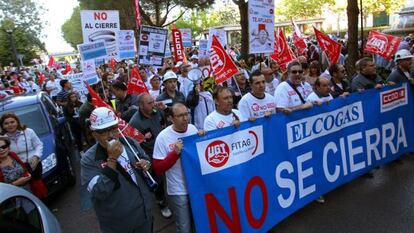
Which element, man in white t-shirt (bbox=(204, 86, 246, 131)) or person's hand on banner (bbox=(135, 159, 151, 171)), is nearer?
person's hand on banner (bbox=(135, 159, 151, 171))

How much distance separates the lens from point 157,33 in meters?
9.65

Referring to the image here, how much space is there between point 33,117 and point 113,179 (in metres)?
4.60

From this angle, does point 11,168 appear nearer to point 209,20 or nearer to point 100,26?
point 100,26

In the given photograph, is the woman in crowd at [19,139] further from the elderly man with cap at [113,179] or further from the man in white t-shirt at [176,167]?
the elderly man with cap at [113,179]

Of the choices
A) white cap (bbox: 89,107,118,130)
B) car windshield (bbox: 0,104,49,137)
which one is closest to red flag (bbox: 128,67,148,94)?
car windshield (bbox: 0,104,49,137)

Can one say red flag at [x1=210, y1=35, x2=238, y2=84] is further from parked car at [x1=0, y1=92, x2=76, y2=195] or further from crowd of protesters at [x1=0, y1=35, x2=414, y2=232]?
parked car at [x1=0, y1=92, x2=76, y2=195]

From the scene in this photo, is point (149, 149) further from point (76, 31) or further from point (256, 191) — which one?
point (76, 31)

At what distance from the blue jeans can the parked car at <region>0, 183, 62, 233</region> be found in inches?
46.7

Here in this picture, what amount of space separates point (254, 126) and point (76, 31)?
7469 cm

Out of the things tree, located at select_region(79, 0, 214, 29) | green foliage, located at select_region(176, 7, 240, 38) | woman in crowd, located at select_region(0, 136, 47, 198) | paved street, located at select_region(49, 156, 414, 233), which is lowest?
paved street, located at select_region(49, 156, 414, 233)

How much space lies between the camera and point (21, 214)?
9.41 feet

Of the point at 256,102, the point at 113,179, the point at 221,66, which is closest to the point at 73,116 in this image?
the point at 221,66

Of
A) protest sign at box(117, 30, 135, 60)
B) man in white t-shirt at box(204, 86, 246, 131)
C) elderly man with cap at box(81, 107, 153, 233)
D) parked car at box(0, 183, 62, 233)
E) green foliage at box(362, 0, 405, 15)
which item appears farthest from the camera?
green foliage at box(362, 0, 405, 15)

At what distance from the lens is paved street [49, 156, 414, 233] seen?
4.66m
